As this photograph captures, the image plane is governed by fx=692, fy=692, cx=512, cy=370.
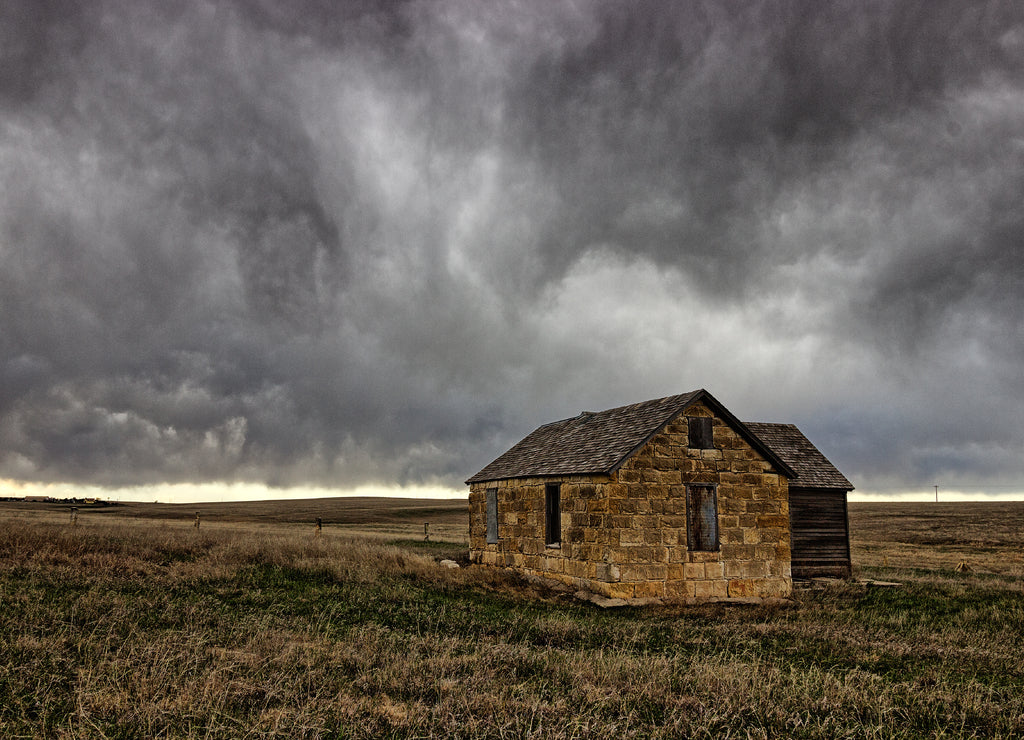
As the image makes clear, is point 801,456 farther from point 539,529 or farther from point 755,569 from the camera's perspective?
point 539,529

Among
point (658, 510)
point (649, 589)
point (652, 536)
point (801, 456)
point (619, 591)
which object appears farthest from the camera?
point (801, 456)

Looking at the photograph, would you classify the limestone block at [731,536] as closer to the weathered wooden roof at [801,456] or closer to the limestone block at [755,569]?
the limestone block at [755,569]

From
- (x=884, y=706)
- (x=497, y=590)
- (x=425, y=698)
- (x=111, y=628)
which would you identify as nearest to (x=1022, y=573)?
(x=497, y=590)

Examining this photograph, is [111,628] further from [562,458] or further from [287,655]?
[562,458]

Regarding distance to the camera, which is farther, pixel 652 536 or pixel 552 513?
pixel 552 513

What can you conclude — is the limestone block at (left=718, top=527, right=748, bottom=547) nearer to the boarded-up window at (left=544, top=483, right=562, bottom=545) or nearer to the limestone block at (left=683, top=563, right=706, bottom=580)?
the limestone block at (left=683, top=563, right=706, bottom=580)

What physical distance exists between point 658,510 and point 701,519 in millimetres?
1376

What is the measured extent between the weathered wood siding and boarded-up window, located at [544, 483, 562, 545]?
9482 millimetres

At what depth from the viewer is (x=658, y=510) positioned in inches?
676

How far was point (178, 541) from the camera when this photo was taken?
1959cm

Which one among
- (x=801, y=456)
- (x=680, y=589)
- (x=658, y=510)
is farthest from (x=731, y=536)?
(x=801, y=456)

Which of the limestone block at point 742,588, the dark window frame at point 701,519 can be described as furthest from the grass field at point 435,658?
the dark window frame at point 701,519

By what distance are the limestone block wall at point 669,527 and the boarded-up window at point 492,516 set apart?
7.78 ft

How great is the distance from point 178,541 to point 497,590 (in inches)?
371
